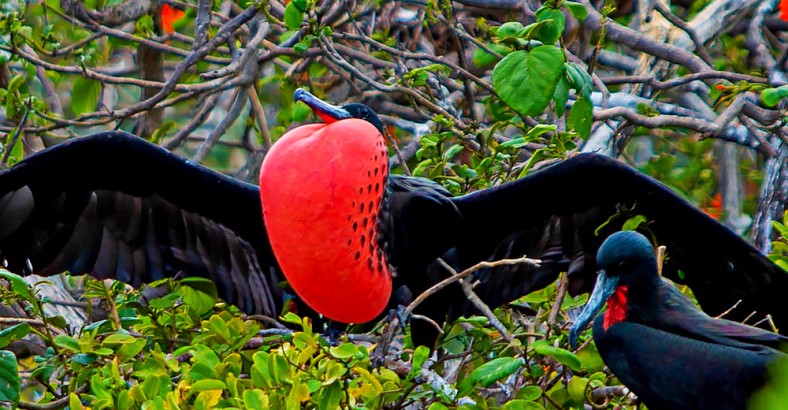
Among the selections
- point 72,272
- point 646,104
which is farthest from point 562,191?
point 72,272

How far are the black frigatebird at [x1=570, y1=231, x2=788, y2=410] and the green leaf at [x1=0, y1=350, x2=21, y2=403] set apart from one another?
40.4 inches

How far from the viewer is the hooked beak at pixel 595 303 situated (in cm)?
229

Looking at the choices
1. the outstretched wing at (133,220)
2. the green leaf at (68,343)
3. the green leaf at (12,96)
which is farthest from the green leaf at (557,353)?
the green leaf at (12,96)

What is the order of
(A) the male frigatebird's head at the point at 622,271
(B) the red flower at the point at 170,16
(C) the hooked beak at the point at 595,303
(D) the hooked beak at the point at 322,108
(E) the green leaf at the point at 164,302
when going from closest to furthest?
(C) the hooked beak at the point at 595,303, (A) the male frigatebird's head at the point at 622,271, (E) the green leaf at the point at 164,302, (D) the hooked beak at the point at 322,108, (B) the red flower at the point at 170,16

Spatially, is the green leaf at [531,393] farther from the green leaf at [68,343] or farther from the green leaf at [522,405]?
the green leaf at [68,343]

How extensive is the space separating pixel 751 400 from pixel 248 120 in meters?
2.16

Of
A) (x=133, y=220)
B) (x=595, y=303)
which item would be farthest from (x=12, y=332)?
(x=595, y=303)

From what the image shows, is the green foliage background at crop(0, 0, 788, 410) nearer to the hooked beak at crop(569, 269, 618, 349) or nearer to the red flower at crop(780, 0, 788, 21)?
the hooked beak at crop(569, 269, 618, 349)

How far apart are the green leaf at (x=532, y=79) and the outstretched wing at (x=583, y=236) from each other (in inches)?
12.2

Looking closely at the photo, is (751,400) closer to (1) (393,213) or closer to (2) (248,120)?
(1) (393,213)

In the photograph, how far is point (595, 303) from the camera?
2.36 meters

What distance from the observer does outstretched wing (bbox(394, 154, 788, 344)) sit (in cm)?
288

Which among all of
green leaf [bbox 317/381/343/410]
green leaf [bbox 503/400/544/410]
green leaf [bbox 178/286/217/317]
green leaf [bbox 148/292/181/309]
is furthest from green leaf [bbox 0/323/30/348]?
green leaf [bbox 503/400/544/410]

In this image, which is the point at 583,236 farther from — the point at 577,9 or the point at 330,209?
the point at 330,209
